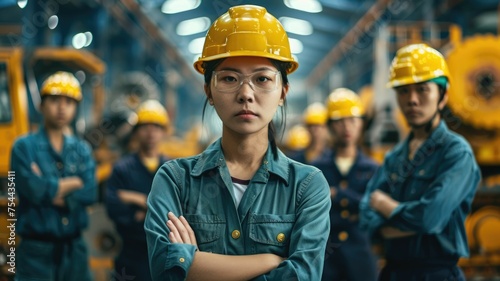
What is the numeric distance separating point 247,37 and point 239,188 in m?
0.54

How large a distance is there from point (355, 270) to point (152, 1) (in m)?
10.7

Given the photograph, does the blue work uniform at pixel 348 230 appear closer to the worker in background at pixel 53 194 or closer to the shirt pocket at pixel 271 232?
the worker in background at pixel 53 194

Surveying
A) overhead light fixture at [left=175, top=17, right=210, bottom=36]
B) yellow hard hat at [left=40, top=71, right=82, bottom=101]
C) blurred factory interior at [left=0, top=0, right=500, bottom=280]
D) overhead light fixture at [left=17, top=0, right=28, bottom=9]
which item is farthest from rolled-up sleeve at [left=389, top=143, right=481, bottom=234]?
overhead light fixture at [left=175, top=17, right=210, bottom=36]

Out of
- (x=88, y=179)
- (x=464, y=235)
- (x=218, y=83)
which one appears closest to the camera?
(x=218, y=83)

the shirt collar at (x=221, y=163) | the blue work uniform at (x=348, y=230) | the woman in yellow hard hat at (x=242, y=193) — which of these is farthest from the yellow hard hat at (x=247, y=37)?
the blue work uniform at (x=348, y=230)

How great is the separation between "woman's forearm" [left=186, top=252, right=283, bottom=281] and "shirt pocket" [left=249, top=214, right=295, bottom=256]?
8 centimetres

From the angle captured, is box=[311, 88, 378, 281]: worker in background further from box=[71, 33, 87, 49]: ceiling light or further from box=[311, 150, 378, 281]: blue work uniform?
box=[71, 33, 87, 49]: ceiling light

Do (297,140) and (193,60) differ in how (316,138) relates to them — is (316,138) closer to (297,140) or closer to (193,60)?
(193,60)

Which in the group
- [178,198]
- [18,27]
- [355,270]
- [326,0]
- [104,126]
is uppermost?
[326,0]

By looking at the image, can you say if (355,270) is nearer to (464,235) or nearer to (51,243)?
(464,235)

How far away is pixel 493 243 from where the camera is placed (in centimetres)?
713

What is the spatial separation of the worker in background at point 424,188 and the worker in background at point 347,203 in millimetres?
1056

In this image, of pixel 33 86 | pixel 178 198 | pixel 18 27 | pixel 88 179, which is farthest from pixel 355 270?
pixel 33 86

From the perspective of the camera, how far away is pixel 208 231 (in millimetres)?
2064
